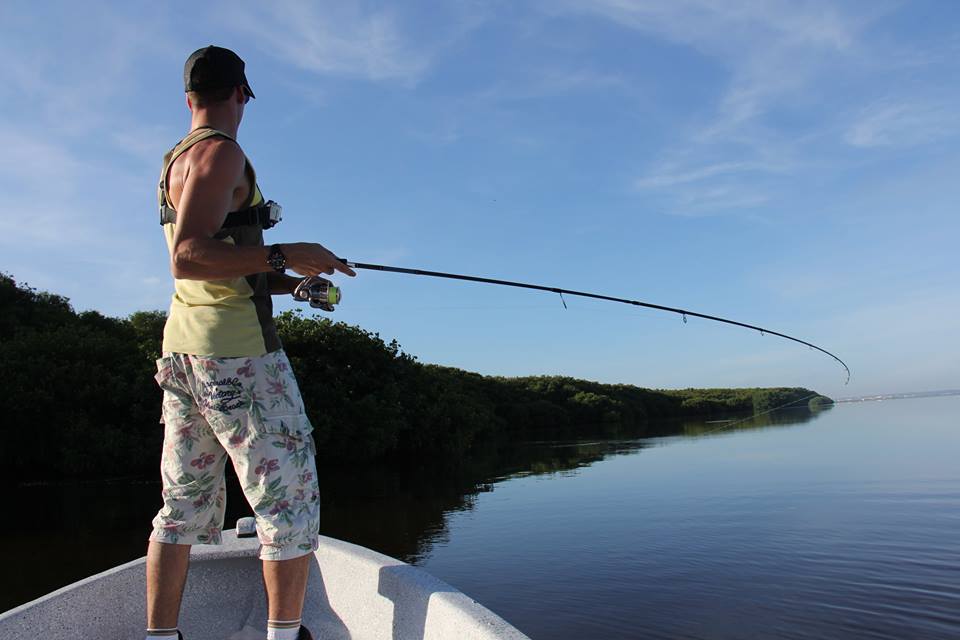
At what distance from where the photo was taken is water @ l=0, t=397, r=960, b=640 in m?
5.82

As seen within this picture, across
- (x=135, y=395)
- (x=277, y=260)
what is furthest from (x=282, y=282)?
(x=135, y=395)

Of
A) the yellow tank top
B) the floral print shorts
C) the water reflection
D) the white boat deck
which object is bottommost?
the water reflection

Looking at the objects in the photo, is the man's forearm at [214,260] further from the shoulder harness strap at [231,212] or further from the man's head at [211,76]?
the man's head at [211,76]

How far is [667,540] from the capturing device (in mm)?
9031

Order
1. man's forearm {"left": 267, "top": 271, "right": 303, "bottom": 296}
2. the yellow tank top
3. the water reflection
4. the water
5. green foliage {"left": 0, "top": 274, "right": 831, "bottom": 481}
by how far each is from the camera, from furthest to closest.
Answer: green foliage {"left": 0, "top": 274, "right": 831, "bottom": 481}, the water reflection, the water, man's forearm {"left": 267, "top": 271, "right": 303, "bottom": 296}, the yellow tank top

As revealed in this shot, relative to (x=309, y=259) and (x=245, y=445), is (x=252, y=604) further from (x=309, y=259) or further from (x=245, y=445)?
(x=309, y=259)

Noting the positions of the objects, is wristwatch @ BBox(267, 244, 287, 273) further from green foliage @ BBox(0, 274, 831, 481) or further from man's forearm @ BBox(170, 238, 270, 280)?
green foliage @ BBox(0, 274, 831, 481)

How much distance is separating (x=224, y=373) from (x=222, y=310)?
22 centimetres

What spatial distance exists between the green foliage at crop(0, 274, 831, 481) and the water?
332 cm

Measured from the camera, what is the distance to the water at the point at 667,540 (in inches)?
229

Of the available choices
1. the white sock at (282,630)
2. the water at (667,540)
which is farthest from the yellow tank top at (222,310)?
the water at (667,540)

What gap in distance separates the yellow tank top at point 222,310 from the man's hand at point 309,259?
22 centimetres

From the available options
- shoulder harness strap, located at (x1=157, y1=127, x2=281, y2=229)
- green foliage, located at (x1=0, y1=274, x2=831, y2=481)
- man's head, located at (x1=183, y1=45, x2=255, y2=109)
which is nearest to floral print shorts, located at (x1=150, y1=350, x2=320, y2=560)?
shoulder harness strap, located at (x1=157, y1=127, x2=281, y2=229)

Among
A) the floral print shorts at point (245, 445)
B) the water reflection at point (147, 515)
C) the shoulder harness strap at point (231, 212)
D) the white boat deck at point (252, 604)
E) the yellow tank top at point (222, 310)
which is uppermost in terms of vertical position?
the shoulder harness strap at point (231, 212)
